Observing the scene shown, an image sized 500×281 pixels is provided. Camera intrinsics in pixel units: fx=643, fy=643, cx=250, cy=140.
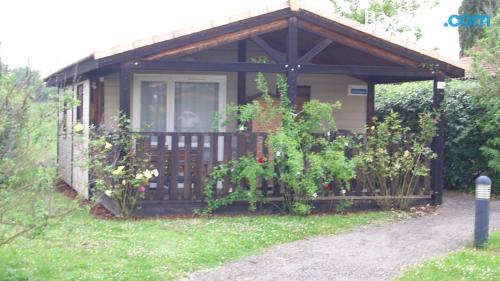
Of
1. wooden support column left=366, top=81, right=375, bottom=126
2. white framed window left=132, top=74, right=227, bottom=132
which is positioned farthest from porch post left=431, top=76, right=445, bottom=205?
white framed window left=132, top=74, right=227, bottom=132

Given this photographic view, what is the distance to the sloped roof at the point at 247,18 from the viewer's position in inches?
372

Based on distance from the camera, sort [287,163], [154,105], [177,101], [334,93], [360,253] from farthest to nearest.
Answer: [334,93] → [177,101] → [154,105] → [287,163] → [360,253]

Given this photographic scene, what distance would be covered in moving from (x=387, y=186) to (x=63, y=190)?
6.87 meters

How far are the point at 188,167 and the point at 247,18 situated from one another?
2506 millimetres

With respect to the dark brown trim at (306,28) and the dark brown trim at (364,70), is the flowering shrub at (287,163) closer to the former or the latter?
the dark brown trim at (364,70)

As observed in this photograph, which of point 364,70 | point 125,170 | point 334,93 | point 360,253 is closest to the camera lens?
point 360,253

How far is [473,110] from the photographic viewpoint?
12914 mm

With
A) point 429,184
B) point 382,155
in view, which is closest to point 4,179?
point 382,155

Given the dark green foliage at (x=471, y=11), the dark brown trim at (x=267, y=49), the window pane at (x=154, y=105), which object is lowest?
the window pane at (x=154, y=105)

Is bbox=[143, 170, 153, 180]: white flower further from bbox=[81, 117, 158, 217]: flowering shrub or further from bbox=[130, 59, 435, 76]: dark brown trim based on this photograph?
bbox=[130, 59, 435, 76]: dark brown trim

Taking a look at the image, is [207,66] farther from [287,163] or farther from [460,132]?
[460,132]

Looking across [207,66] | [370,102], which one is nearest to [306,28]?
[207,66]

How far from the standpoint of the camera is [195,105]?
1246 cm

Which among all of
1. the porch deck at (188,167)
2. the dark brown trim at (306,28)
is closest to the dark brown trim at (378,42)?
the dark brown trim at (306,28)
